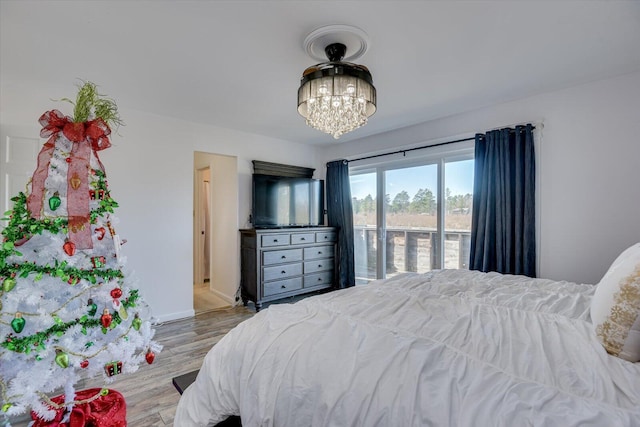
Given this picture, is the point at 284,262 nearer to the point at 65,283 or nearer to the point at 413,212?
the point at 413,212

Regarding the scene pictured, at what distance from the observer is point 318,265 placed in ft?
13.9


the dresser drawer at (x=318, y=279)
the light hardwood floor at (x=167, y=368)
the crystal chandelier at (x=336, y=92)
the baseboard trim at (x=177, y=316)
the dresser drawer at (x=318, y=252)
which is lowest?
the light hardwood floor at (x=167, y=368)

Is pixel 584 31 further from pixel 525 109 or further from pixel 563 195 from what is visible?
pixel 563 195

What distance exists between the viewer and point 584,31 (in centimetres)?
183

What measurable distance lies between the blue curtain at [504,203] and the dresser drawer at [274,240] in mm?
2248

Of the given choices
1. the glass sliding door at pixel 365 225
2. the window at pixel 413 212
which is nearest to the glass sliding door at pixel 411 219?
the window at pixel 413 212

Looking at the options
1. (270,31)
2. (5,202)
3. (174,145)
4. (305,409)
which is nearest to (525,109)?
(270,31)

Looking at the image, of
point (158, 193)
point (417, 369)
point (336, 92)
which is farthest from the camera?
point (158, 193)

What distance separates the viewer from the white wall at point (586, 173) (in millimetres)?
2373

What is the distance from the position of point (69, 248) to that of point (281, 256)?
2.66 m

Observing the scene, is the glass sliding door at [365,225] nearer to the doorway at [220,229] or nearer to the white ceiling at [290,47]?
the white ceiling at [290,47]

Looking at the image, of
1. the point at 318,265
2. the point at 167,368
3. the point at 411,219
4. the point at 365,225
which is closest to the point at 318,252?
the point at 318,265

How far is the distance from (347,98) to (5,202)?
281cm

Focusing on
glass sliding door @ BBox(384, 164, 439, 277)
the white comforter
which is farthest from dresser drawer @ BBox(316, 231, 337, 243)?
the white comforter
